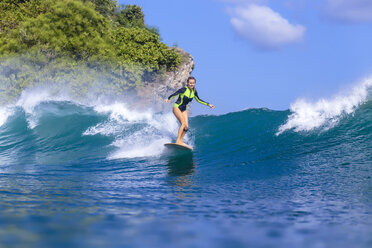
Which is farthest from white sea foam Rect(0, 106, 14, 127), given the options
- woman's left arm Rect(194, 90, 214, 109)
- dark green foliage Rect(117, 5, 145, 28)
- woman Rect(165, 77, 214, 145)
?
dark green foliage Rect(117, 5, 145, 28)

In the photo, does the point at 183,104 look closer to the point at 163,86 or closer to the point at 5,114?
the point at 5,114

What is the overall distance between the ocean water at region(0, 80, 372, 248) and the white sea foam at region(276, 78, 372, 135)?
0.11 feet

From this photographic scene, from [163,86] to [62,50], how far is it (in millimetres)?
13925

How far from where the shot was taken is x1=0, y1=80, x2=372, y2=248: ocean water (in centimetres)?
352

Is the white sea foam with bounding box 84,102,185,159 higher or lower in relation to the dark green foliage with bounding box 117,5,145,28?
lower

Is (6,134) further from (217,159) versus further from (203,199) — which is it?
(203,199)

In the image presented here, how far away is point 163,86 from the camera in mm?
42406

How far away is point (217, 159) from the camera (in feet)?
33.8

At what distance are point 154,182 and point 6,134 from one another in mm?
10571

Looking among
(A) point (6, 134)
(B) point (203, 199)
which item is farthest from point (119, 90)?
(B) point (203, 199)

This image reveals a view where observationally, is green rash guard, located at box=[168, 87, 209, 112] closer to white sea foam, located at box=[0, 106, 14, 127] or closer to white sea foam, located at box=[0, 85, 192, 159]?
white sea foam, located at box=[0, 85, 192, 159]

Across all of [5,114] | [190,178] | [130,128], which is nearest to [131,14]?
[5,114]

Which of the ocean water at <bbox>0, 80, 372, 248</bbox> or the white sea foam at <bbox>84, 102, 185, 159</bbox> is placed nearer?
the ocean water at <bbox>0, 80, 372, 248</bbox>

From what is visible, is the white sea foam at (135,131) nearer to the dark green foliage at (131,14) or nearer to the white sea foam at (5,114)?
the white sea foam at (5,114)
